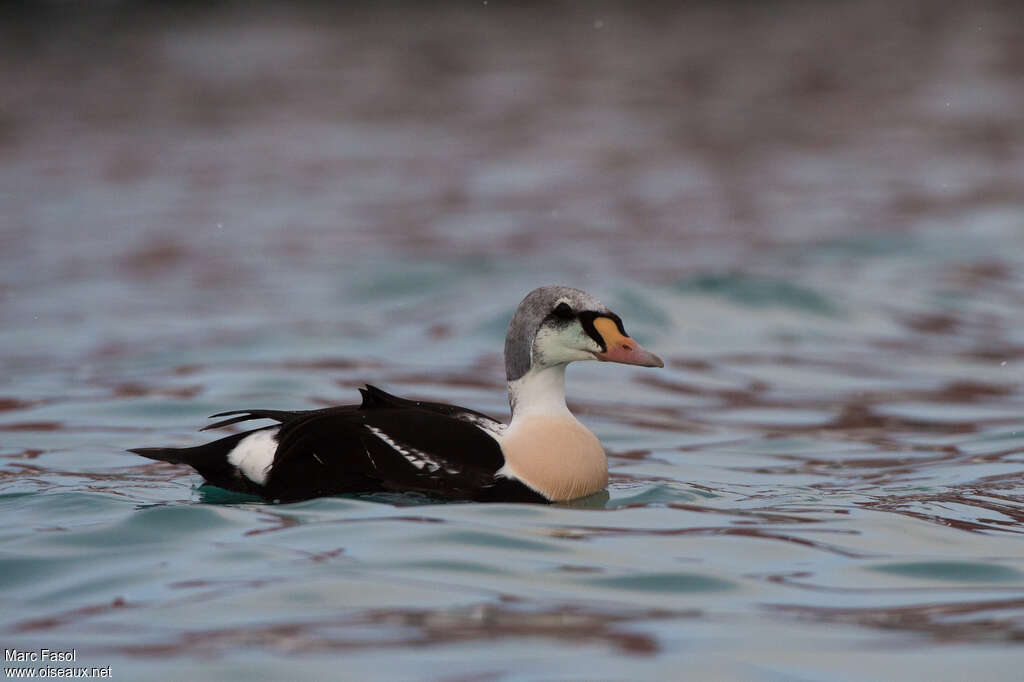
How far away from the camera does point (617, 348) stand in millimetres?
6320

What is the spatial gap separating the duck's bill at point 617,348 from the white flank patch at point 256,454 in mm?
1336

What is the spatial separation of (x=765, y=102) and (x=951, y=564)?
20.4 metres

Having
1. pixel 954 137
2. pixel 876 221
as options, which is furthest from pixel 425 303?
pixel 954 137

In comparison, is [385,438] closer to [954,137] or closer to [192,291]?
[192,291]

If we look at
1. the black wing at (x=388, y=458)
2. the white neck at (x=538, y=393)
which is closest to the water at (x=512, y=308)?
the black wing at (x=388, y=458)

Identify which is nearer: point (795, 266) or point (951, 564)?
point (951, 564)

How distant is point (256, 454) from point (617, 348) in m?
1.49

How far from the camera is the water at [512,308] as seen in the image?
4.68 meters

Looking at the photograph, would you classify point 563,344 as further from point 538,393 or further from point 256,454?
point 256,454

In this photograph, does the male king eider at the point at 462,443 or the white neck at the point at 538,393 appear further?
the white neck at the point at 538,393

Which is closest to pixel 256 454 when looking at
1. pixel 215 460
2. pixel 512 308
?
pixel 215 460

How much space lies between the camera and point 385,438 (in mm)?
5902

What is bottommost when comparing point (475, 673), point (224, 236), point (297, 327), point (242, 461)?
point (475, 673)

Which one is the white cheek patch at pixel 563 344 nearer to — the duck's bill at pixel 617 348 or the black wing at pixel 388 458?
the duck's bill at pixel 617 348
